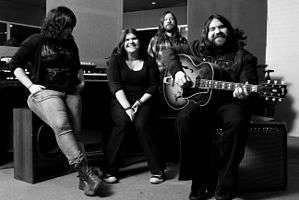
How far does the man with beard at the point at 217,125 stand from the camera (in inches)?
90.6

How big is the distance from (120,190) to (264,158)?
968 millimetres

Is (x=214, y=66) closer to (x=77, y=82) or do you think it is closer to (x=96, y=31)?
(x=77, y=82)

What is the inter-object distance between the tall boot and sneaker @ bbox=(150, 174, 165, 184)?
0.46m

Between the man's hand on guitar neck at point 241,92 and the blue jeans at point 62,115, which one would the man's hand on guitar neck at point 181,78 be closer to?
the man's hand on guitar neck at point 241,92

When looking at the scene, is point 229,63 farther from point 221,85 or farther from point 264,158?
point 264,158

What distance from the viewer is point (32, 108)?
2.74 m

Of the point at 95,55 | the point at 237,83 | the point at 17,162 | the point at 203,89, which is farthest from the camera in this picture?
the point at 95,55

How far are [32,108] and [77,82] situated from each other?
385 millimetres

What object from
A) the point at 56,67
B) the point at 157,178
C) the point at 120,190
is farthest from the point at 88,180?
the point at 56,67

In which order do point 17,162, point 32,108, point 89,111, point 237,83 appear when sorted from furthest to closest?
1. point 89,111
2. point 17,162
3. point 32,108
4. point 237,83

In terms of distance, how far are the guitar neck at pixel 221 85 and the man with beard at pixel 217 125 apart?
40mm

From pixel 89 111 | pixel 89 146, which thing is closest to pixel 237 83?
pixel 89 111

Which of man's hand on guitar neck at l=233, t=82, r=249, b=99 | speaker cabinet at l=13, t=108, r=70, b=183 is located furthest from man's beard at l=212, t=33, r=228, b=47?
speaker cabinet at l=13, t=108, r=70, b=183

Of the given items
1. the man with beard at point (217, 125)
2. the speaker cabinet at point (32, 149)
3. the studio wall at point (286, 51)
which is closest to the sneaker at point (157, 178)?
the man with beard at point (217, 125)
